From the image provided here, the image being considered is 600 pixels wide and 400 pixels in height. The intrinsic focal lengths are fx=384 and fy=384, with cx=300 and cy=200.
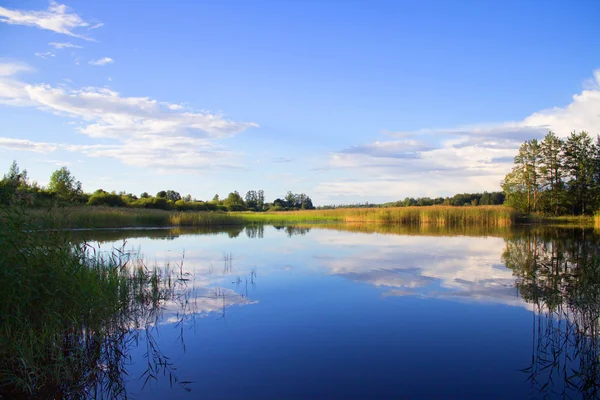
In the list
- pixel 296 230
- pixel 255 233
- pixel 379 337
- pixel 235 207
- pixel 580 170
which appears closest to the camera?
pixel 379 337

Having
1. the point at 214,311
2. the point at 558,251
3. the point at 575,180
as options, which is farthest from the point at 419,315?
the point at 575,180

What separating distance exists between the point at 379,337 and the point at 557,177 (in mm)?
39264

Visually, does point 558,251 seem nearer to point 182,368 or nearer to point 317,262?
point 317,262

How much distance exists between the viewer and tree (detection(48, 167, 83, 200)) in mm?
37938

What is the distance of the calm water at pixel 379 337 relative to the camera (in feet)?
12.8

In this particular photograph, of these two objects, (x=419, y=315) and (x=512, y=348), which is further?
(x=419, y=315)

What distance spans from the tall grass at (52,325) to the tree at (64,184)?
1458 inches

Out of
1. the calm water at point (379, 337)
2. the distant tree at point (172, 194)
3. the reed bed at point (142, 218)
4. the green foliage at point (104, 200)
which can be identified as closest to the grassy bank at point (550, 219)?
the reed bed at point (142, 218)

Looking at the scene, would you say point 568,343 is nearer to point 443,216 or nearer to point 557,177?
point 443,216

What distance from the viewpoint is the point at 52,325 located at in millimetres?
4211

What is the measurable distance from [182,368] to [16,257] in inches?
89.1

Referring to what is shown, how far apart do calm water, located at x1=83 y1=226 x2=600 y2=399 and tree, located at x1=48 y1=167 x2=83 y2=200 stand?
35.5m

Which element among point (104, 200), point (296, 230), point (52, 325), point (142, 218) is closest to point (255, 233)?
point (296, 230)

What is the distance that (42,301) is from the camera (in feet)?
14.3
